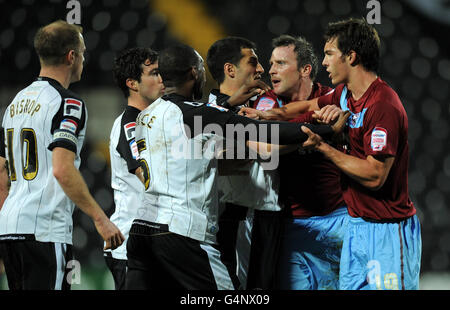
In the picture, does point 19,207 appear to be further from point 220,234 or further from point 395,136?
point 395,136

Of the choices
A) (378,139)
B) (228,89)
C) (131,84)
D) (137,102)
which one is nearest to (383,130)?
(378,139)

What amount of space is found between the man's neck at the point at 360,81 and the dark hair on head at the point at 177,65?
0.82 metres

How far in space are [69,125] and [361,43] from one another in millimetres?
1531

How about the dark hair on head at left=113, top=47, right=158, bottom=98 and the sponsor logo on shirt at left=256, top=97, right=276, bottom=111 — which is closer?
the sponsor logo on shirt at left=256, top=97, right=276, bottom=111

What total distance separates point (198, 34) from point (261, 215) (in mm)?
3666

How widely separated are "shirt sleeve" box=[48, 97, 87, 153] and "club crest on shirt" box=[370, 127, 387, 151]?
1407mm

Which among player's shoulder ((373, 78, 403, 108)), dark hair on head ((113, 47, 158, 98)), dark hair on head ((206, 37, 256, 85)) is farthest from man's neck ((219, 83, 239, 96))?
player's shoulder ((373, 78, 403, 108))

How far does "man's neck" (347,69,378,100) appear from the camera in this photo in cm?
314

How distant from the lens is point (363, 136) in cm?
302

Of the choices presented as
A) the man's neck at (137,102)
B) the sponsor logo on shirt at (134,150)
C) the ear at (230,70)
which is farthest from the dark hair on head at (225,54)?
the sponsor logo on shirt at (134,150)

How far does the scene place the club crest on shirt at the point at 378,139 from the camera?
9.39 feet

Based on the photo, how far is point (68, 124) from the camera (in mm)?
2945

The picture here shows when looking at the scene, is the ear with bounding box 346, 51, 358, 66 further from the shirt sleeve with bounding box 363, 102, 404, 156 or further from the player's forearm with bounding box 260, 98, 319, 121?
the player's forearm with bounding box 260, 98, 319, 121

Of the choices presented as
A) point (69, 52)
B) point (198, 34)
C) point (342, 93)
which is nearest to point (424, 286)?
point (342, 93)
